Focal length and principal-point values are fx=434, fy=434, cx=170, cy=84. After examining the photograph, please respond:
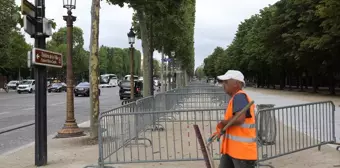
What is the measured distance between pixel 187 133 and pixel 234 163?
456 centimetres

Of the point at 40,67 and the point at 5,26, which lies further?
the point at 5,26

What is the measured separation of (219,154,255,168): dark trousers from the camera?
4582 mm

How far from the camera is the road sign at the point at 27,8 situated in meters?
7.25

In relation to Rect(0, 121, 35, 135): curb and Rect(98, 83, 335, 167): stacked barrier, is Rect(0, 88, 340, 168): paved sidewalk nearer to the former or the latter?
Rect(98, 83, 335, 167): stacked barrier

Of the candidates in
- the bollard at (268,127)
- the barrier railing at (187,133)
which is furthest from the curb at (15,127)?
the bollard at (268,127)

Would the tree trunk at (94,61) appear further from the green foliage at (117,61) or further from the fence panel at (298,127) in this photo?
the green foliage at (117,61)

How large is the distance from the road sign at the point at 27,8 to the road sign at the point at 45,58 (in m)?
0.64

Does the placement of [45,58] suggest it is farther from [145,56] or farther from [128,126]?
[145,56]

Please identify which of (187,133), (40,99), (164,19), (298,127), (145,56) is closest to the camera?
(40,99)

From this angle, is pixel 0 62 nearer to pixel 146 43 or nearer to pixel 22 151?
pixel 146 43

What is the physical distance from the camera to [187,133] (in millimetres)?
9203

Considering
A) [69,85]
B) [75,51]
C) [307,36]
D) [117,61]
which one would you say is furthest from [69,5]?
[117,61]

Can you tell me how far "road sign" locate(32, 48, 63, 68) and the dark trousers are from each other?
13.6 ft

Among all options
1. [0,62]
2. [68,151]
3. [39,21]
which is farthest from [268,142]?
[0,62]
